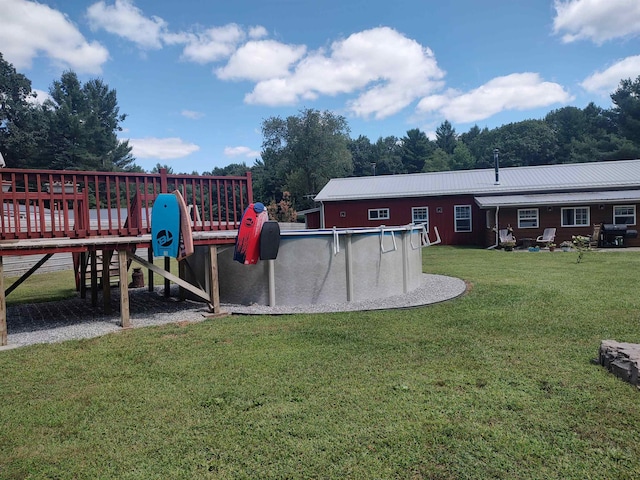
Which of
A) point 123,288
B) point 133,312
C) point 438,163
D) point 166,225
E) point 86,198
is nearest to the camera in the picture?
point 123,288

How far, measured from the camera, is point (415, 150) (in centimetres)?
6122

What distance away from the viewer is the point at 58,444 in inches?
109

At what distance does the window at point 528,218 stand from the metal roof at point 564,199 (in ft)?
1.64

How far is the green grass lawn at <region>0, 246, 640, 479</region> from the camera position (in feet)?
8.16

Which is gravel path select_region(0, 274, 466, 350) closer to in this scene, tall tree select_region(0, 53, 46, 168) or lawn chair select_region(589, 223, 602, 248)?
lawn chair select_region(589, 223, 602, 248)

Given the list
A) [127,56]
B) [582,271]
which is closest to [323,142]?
[127,56]

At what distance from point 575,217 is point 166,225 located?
60.8 ft

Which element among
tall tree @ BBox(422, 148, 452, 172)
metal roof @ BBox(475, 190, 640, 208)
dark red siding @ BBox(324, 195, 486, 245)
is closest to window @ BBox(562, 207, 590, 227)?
metal roof @ BBox(475, 190, 640, 208)

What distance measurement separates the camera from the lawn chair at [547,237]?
18391 mm

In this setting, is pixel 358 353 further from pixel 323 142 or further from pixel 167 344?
pixel 323 142

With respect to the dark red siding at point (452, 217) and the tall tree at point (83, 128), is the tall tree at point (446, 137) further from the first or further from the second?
the dark red siding at point (452, 217)

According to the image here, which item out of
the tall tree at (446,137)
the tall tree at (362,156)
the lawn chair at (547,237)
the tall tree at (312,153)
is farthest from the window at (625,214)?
the tall tree at (446,137)

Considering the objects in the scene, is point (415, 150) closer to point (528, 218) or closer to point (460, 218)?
point (460, 218)

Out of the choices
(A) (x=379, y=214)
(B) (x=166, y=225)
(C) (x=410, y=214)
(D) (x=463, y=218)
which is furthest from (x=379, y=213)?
(B) (x=166, y=225)
